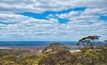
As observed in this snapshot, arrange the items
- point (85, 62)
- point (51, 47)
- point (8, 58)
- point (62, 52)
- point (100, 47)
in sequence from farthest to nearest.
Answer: point (8, 58)
point (100, 47)
point (85, 62)
point (51, 47)
point (62, 52)

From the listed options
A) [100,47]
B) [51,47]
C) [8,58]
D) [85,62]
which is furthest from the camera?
[8,58]

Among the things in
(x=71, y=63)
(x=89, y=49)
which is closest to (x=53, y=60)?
(x=71, y=63)

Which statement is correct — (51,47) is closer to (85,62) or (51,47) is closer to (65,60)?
(65,60)

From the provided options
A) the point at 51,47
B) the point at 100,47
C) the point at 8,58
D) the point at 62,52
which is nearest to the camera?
the point at 62,52

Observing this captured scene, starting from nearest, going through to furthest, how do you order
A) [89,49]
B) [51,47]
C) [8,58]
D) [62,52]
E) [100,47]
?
[62,52]
[51,47]
[89,49]
[100,47]
[8,58]

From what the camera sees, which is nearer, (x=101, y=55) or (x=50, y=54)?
(x=50, y=54)

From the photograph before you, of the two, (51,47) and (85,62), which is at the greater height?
(51,47)

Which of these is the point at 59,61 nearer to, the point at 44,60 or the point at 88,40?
the point at 44,60

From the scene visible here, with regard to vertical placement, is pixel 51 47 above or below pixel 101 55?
above

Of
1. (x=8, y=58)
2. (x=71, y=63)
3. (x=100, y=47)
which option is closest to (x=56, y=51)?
(x=71, y=63)
